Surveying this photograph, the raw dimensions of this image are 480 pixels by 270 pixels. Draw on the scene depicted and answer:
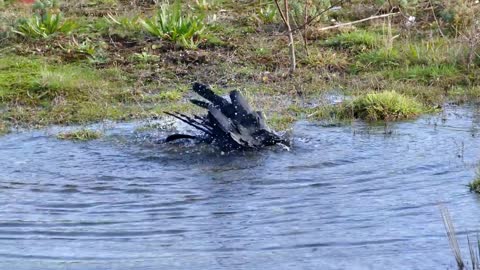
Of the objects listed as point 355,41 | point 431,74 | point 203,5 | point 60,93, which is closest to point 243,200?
point 60,93

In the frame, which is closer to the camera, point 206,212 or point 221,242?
point 221,242

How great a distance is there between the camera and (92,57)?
478 inches

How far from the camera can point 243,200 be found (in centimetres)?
731

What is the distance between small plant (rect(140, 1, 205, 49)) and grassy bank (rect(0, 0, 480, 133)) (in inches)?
0.7

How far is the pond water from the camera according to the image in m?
6.12

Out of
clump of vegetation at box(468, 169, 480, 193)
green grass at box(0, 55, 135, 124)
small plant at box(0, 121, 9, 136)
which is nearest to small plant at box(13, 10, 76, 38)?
green grass at box(0, 55, 135, 124)

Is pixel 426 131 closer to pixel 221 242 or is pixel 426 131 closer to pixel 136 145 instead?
pixel 136 145

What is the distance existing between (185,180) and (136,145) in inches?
52.2

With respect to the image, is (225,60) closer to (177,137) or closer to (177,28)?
(177,28)

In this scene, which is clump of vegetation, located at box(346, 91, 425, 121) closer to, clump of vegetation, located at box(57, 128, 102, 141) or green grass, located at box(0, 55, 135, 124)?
green grass, located at box(0, 55, 135, 124)

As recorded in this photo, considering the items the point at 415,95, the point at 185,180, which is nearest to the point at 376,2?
the point at 415,95

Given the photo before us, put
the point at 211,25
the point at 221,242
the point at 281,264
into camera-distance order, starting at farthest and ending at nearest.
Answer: the point at 211,25, the point at 221,242, the point at 281,264

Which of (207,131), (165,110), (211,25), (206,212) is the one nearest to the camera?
(206,212)

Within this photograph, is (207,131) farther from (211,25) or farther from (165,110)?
(211,25)
